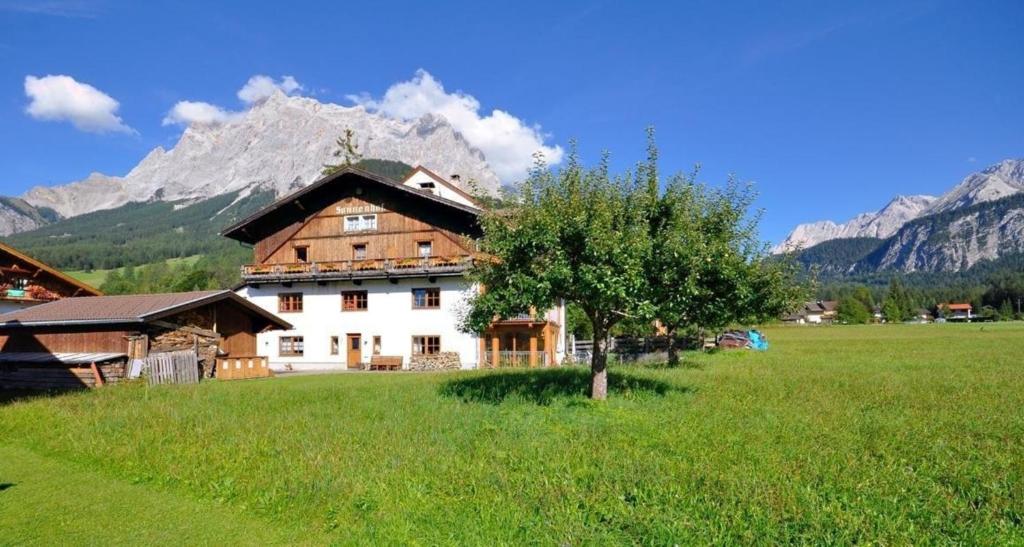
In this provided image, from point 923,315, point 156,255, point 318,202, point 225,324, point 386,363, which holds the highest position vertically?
point 156,255

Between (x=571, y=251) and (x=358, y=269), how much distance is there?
2377cm

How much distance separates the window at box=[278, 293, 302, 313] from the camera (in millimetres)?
38562

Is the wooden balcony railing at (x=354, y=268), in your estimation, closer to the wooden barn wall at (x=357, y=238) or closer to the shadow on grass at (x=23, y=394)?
the wooden barn wall at (x=357, y=238)

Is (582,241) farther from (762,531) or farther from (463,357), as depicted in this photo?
(463,357)

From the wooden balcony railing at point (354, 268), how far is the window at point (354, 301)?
1556mm

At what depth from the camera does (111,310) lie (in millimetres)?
25641

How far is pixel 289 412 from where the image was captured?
50.3 ft

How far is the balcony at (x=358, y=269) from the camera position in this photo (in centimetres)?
3453

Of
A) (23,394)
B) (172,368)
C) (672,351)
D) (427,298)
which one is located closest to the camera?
(23,394)

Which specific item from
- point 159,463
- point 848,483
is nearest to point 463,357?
point 159,463

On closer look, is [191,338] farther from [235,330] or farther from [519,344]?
[519,344]

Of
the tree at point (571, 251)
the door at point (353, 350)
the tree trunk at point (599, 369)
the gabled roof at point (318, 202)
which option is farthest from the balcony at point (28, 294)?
the tree trunk at point (599, 369)

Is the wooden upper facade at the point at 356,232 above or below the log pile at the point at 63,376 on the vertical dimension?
above

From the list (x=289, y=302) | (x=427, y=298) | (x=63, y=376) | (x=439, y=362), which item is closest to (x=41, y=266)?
(x=289, y=302)
